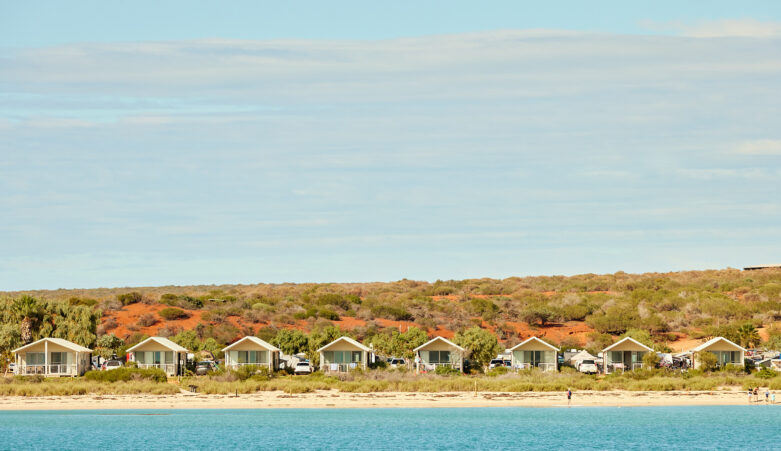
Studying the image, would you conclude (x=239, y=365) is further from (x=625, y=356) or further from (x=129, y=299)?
(x=129, y=299)

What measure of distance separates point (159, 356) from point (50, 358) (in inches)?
278

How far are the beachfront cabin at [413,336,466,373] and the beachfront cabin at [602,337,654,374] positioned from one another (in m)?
9.93

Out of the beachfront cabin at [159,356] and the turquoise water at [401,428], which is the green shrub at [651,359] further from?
the beachfront cabin at [159,356]

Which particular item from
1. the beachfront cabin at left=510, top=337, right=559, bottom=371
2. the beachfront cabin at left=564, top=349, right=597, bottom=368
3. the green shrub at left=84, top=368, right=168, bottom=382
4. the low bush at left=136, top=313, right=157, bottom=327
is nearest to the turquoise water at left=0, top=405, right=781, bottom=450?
Result: the green shrub at left=84, top=368, right=168, bottom=382

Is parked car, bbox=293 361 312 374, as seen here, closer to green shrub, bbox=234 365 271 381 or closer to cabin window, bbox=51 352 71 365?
green shrub, bbox=234 365 271 381

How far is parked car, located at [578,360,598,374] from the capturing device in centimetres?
7600

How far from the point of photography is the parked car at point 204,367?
250 ft

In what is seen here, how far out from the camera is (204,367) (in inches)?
3036

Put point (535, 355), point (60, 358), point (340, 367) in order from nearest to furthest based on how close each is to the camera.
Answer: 1. point (60, 358)
2. point (340, 367)
3. point (535, 355)

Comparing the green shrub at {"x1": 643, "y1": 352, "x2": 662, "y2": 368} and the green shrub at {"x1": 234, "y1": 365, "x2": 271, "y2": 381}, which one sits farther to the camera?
the green shrub at {"x1": 643, "y1": 352, "x2": 662, "y2": 368}

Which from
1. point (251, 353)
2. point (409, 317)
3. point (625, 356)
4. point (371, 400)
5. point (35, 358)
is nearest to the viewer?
point (371, 400)

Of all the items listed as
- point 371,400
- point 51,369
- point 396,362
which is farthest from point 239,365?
point 371,400

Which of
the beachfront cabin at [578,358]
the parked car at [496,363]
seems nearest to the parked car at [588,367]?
the beachfront cabin at [578,358]

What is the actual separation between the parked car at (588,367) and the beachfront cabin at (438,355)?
8052 mm
